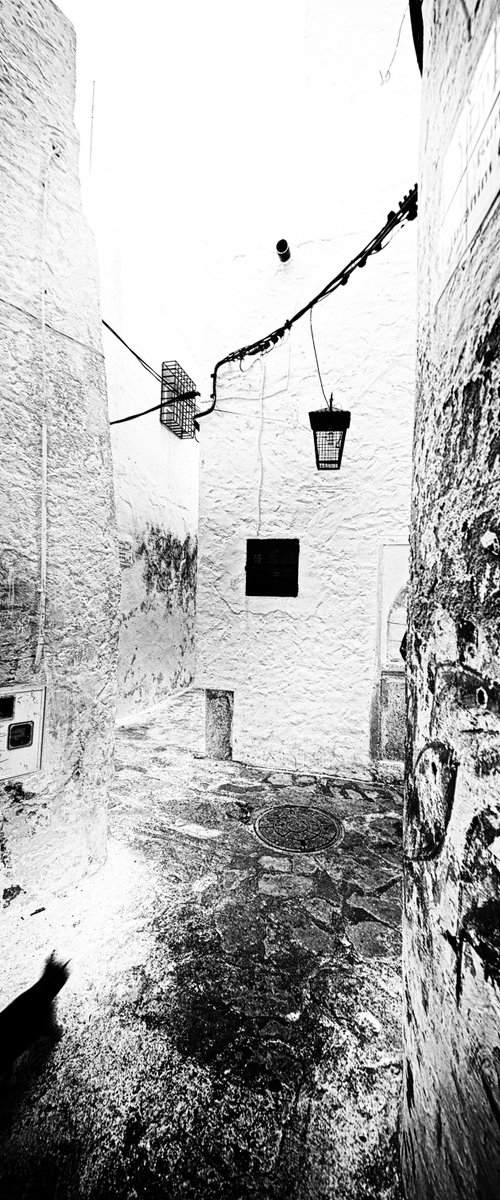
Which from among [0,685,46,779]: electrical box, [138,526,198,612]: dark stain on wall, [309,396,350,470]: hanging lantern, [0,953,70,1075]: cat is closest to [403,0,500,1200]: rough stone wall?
[0,953,70,1075]: cat

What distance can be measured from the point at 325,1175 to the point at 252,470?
488cm

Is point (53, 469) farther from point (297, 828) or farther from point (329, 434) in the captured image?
point (297, 828)

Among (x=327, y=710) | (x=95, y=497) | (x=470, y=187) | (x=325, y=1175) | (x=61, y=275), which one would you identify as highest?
(x=61, y=275)

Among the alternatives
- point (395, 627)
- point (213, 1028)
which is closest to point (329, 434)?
point (395, 627)

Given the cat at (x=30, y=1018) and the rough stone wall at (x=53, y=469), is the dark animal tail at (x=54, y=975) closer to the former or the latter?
the cat at (x=30, y=1018)

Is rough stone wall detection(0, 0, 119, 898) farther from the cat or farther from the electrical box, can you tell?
the cat

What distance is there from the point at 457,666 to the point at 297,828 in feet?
10.0

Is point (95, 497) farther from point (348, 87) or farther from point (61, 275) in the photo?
point (348, 87)

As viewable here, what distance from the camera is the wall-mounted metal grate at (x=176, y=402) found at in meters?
7.45

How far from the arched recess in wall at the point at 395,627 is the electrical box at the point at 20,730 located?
342cm

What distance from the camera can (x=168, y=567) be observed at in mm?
7824

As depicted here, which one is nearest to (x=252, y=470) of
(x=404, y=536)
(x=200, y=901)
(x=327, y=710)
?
(x=404, y=536)

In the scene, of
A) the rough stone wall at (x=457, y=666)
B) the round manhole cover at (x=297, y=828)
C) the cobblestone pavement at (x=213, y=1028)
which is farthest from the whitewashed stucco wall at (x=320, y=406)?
the rough stone wall at (x=457, y=666)

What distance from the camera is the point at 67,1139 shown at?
1431 mm
